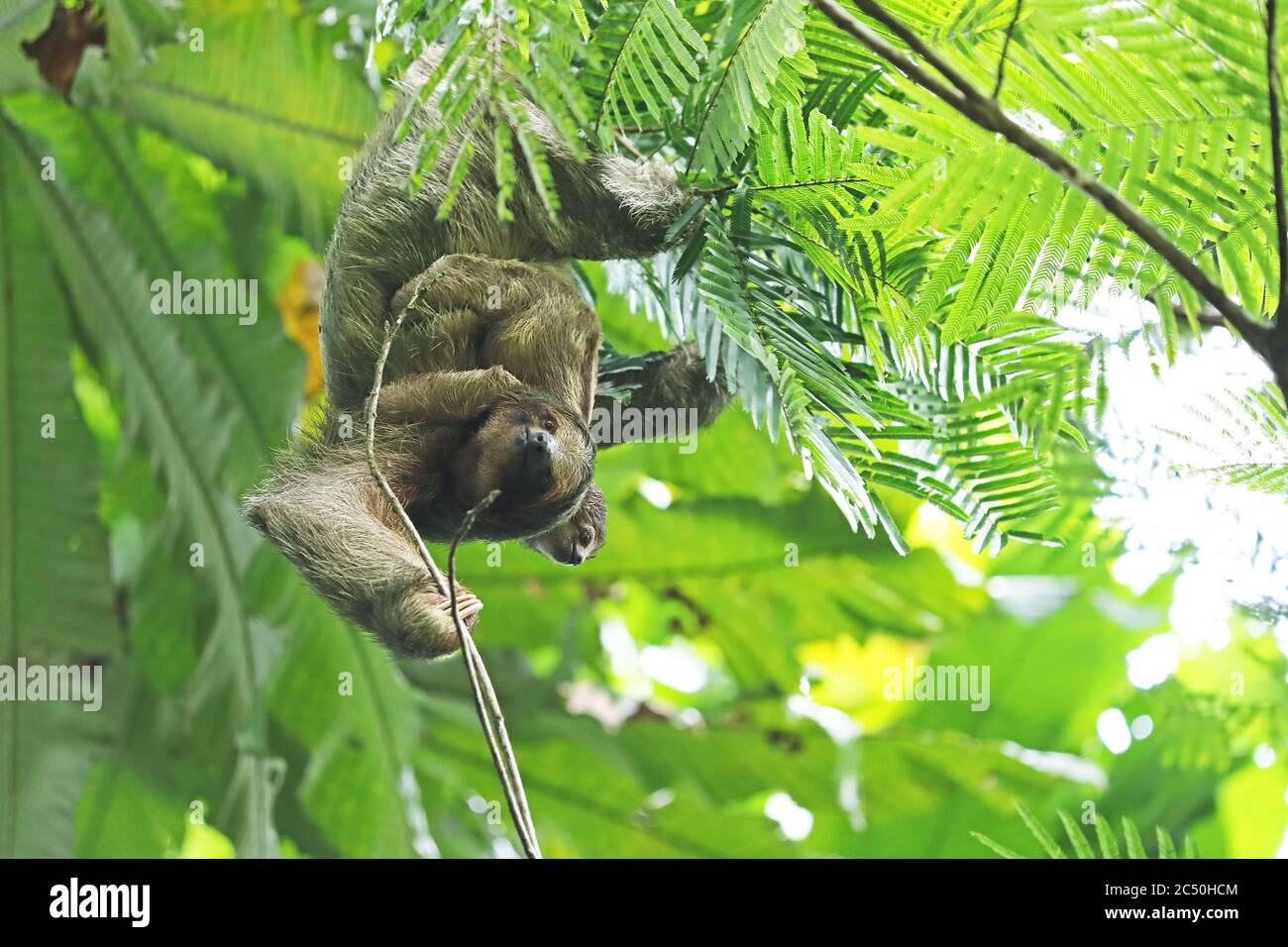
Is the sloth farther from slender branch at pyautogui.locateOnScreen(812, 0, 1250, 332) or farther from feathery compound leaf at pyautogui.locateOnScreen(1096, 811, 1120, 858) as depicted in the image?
feathery compound leaf at pyautogui.locateOnScreen(1096, 811, 1120, 858)

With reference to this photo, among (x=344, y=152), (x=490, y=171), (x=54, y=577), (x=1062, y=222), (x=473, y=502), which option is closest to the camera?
(x=1062, y=222)

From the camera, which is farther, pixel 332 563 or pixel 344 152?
pixel 344 152

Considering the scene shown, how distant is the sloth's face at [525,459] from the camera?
143cm

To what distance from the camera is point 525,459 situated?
1.43 m

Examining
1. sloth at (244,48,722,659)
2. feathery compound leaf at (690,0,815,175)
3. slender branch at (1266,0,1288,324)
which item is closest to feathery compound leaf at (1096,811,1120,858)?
sloth at (244,48,722,659)

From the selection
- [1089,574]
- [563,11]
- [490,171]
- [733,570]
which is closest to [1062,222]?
[563,11]

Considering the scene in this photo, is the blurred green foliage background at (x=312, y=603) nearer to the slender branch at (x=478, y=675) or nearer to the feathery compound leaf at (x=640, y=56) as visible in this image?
the feathery compound leaf at (x=640, y=56)

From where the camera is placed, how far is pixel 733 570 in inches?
188

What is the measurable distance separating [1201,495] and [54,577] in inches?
135

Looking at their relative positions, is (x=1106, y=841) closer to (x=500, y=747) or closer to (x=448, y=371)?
(x=500, y=747)

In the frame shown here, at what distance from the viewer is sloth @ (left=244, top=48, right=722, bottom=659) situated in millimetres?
1402

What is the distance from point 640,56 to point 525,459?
56cm

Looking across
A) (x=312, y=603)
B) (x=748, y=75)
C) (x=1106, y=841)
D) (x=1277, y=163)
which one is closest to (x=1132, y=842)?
(x=1106, y=841)

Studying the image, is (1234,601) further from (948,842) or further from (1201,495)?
(948,842)
